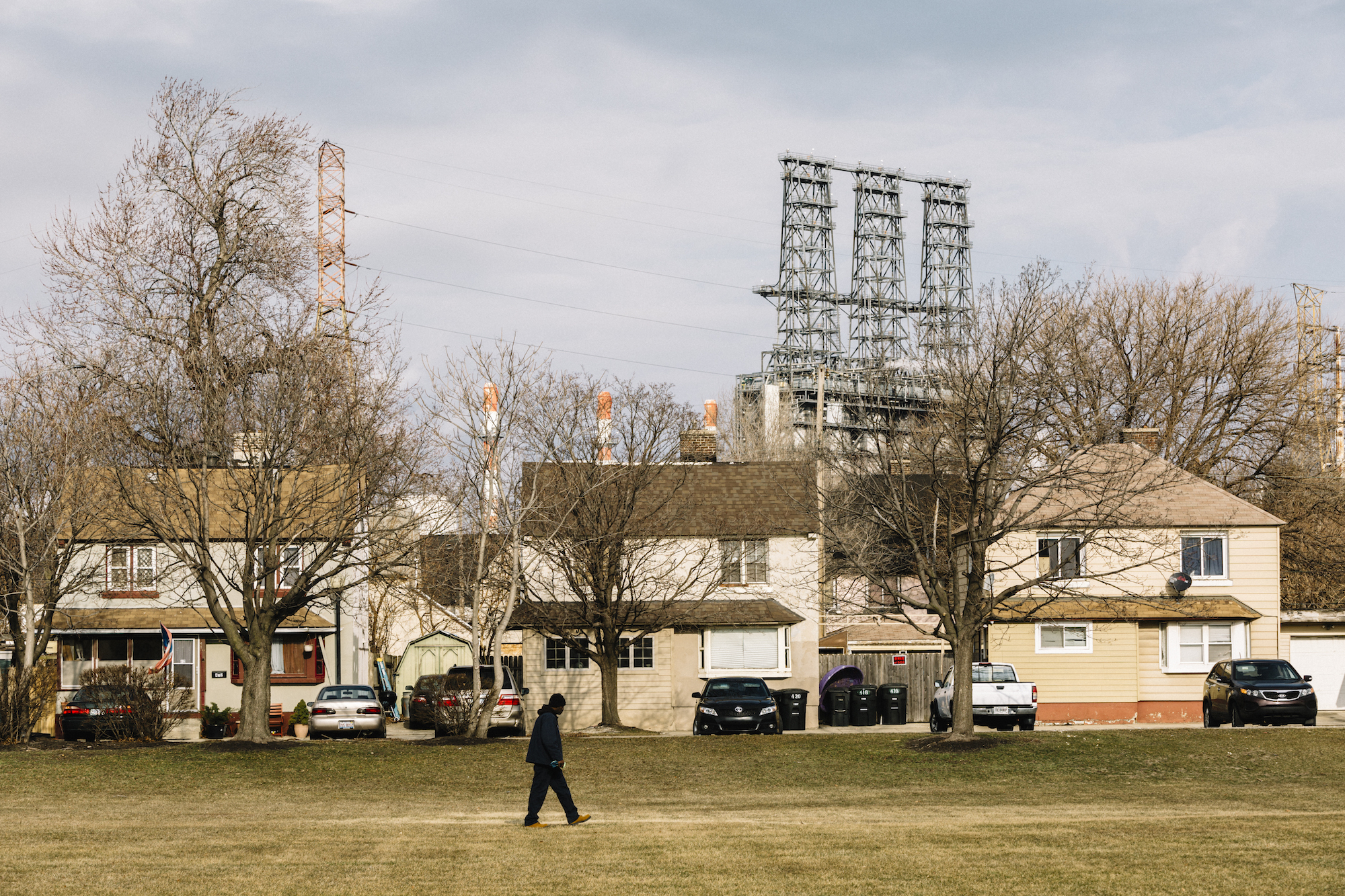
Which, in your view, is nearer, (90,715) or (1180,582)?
(90,715)

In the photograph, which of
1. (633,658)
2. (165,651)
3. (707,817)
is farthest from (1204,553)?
(165,651)

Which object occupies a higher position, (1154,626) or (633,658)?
(1154,626)

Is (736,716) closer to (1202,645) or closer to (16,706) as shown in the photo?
(1202,645)

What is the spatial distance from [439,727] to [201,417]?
352 inches

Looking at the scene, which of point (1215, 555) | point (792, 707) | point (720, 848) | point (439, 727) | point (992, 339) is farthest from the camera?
point (1215, 555)

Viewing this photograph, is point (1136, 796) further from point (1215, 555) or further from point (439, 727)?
point (1215, 555)

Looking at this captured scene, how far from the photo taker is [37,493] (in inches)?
1276

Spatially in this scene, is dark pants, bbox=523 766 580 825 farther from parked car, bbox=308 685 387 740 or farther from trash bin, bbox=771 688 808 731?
trash bin, bbox=771 688 808 731

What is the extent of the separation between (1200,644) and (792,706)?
1158 centimetres

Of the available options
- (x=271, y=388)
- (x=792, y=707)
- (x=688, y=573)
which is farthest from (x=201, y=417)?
(x=792, y=707)

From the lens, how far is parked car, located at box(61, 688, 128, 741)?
30.9m

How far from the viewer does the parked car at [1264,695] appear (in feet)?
108

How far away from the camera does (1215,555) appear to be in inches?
1593

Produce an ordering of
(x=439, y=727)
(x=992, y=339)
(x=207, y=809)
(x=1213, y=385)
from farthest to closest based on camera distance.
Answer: (x=1213, y=385), (x=439, y=727), (x=992, y=339), (x=207, y=809)
